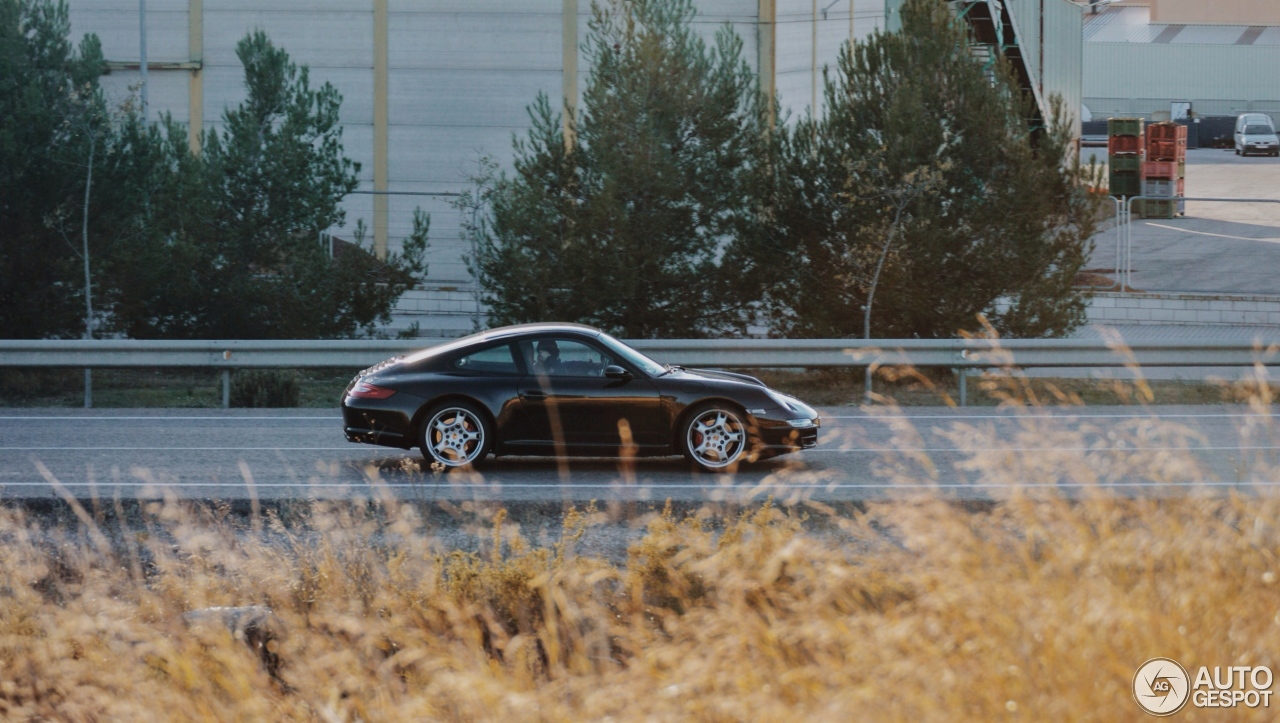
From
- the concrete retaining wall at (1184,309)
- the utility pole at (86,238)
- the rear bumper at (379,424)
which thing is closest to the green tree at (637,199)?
the utility pole at (86,238)

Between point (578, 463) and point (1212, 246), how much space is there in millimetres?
29106

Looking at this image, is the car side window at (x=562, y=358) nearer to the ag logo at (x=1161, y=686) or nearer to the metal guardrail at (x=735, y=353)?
the metal guardrail at (x=735, y=353)

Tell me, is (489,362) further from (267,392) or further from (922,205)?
(922,205)

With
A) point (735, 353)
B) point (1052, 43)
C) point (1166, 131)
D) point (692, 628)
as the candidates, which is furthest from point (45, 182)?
point (1166, 131)

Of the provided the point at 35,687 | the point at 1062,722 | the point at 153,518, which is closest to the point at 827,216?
the point at 153,518

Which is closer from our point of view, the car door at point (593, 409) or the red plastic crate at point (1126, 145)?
the car door at point (593, 409)

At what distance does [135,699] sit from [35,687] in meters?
1.44

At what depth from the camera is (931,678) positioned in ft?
13.0

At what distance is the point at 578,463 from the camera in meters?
11.5

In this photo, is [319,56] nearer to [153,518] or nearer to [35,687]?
[153,518]

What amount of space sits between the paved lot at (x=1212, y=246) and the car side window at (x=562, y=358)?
13.9m

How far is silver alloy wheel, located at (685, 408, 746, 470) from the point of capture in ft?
35.5

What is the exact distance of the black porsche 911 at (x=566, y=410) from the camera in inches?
424

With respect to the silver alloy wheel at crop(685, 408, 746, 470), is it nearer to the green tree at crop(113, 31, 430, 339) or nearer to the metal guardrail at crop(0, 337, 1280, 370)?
the metal guardrail at crop(0, 337, 1280, 370)
